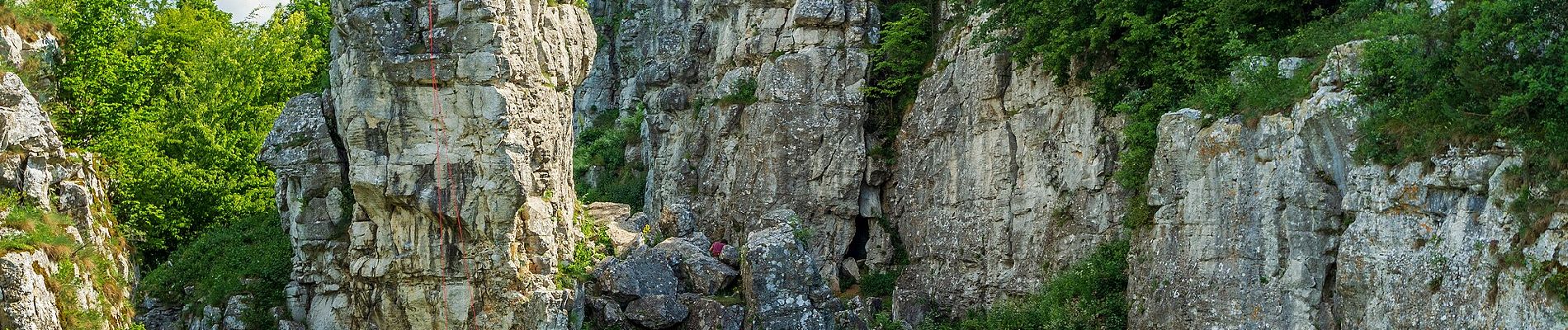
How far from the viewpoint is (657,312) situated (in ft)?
69.8

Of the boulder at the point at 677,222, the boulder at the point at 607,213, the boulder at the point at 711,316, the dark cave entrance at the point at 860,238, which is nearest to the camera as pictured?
the boulder at the point at 711,316

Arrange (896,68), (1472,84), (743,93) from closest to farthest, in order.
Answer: (1472,84)
(896,68)
(743,93)

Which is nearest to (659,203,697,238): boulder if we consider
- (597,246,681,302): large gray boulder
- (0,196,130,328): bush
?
(597,246,681,302): large gray boulder

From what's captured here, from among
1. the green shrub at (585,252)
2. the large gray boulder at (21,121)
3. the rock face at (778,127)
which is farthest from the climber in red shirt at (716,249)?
the large gray boulder at (21,121)

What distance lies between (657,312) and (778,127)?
6414 millimetres

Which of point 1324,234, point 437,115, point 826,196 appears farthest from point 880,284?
point 1324,234

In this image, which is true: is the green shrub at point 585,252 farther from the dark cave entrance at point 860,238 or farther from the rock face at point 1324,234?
the rock face at point 1324,234

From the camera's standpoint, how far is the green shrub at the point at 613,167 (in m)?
34.2

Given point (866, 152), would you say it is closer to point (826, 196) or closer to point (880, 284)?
point (826, 196)

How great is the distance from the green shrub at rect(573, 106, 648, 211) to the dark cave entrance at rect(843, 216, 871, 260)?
7.87 meters

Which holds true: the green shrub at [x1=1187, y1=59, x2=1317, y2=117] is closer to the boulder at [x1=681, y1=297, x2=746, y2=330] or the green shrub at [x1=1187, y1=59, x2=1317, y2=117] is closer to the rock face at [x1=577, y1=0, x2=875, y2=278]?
the boulder at [x1=681, y1=297, x2=746, y2=330]

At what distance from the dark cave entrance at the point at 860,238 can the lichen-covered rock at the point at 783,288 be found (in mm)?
6333

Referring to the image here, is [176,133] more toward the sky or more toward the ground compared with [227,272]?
more toward the sky

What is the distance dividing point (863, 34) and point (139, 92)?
42.1ft
